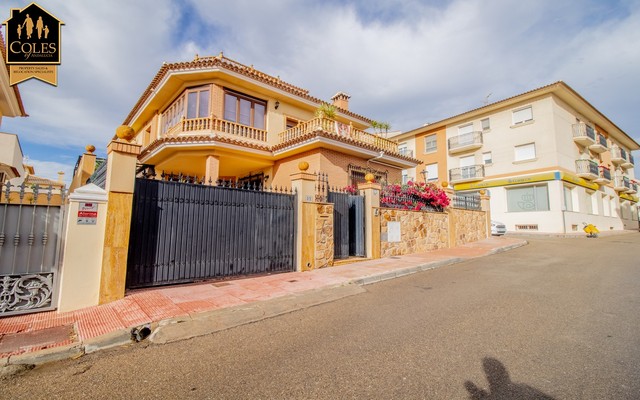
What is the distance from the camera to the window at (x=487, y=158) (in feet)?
83.4

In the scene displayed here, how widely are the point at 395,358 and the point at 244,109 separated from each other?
42.4ft

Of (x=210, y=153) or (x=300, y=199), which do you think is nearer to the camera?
(x=300, y=199)

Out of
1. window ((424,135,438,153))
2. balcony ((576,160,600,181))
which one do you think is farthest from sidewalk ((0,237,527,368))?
balcony ((576,160,600,181))

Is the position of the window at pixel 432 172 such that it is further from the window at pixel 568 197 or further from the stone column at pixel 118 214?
the stone column at pixel 118 214

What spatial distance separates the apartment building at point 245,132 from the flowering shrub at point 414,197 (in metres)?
2.84

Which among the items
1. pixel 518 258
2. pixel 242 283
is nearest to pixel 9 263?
pixel 242 283

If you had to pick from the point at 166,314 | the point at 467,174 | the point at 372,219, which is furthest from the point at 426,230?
the point at 467,174

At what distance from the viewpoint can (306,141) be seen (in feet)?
39.5

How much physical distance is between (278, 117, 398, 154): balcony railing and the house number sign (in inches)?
322

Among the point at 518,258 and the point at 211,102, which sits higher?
the point at 211,102

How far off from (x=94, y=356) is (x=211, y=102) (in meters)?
11.2

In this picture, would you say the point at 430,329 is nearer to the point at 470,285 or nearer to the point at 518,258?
the point at 470,285

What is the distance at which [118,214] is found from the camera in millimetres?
4832

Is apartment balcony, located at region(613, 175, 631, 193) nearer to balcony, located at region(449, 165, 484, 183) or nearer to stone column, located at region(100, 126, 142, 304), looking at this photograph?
balcony, located at region(449, 165, 484, 183)
